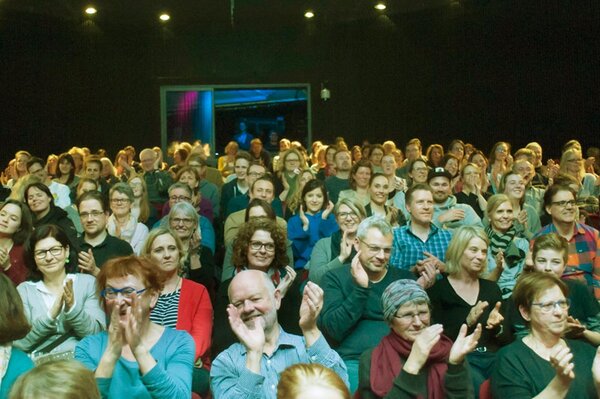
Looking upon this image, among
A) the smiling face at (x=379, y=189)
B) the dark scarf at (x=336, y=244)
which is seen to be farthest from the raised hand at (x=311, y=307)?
the smiling face at (x=379, y=189)

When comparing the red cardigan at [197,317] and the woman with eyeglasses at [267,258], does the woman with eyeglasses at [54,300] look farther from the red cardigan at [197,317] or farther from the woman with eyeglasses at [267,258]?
the woman with eyeglasses at [267,258]

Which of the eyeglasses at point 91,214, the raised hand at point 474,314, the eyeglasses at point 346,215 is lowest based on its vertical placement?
the raised hand at point 474,314

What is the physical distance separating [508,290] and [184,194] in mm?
2691

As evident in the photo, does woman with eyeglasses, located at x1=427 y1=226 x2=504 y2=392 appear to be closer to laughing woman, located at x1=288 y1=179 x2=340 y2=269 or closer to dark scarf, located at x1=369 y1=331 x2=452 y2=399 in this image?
dark scarf, located at x1=369 y1=331 x2=452 y2=399

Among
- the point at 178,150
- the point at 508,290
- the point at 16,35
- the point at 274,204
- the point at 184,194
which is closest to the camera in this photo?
the point at 508,290

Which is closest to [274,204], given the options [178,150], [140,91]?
[178,150]

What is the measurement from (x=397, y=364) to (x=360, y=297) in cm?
64

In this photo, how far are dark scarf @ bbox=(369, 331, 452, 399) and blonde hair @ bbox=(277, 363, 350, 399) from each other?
1.03 m

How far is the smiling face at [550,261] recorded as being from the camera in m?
4.39

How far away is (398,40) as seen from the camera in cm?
1419

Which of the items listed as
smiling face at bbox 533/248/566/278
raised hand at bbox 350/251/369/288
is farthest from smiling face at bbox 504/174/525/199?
raised hand at bbox 350/251/369/288

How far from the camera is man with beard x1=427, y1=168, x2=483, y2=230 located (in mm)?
6203

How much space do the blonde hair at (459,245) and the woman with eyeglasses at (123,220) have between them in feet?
7.82

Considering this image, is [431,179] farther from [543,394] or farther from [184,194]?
[543,394]
